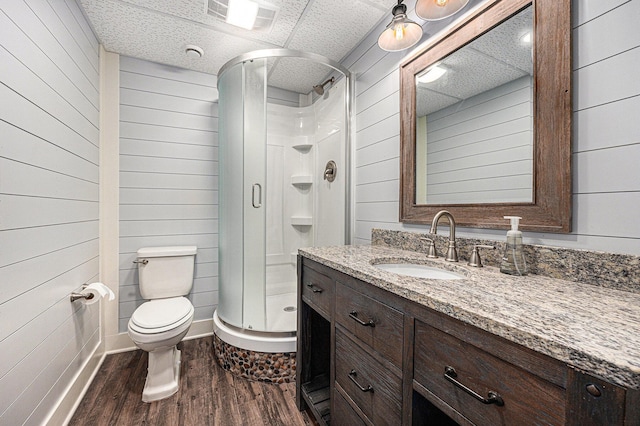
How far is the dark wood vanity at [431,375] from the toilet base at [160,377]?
2.96ft

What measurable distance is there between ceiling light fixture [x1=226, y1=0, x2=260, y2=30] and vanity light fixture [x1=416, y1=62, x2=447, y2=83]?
109 cm

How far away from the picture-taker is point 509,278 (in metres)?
0.91

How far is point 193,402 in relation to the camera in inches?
62.2

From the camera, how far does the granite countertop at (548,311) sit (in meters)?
0.43

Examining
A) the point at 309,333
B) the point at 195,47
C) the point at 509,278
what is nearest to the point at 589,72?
the point at 509,278

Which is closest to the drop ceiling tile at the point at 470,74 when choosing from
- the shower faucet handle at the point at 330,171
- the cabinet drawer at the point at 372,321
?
the shower faucet handle at the point at 330,171

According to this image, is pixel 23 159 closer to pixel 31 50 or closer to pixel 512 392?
pixel 31 50

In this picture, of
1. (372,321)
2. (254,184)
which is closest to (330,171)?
(254,184)

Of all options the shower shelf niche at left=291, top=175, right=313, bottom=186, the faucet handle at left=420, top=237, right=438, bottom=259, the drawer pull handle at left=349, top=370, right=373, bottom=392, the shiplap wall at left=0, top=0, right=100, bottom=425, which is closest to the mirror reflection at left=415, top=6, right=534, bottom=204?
the faucet handle at left=420, top=237, right=438, bottom=259

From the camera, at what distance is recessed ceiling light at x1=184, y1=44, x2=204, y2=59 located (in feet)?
6.72

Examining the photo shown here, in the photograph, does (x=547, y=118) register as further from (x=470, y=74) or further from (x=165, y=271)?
(x=165, y=271)

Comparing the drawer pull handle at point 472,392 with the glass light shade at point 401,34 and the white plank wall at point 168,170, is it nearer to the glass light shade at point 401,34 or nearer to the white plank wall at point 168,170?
the glass light shade at point 401,34

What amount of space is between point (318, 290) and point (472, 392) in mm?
783

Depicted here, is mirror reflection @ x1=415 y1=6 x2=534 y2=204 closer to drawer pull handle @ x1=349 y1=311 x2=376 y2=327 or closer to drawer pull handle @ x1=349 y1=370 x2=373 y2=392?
drawer pull handle @ x1=349 y1=311 x2=376 y2=327
